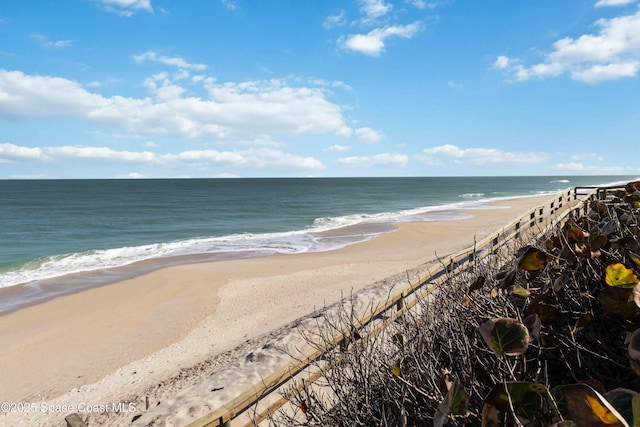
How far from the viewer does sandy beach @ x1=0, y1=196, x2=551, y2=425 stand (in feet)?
22.9

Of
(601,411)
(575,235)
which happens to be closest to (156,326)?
(575,235)

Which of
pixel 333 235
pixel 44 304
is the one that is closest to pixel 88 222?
pixel 333 235

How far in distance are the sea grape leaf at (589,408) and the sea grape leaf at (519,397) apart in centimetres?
29

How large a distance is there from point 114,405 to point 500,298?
617 centimetres

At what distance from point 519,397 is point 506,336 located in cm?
20

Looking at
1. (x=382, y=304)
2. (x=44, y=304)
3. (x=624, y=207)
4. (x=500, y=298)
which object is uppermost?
(x=624, y=207)

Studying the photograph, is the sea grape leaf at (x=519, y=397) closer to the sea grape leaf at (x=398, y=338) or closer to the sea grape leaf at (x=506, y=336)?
the sea grape leaf at (x=506, y=336)

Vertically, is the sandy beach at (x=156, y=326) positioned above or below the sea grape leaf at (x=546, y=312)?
below

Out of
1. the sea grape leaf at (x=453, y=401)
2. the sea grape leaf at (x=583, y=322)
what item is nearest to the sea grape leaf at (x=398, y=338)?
the sea grape leaf at (x=583, y=322)

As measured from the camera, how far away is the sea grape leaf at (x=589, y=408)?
84cm

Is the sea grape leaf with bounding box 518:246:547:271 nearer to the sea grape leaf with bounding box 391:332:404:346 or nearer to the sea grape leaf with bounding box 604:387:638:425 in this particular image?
the sea grape leaf with bounding box 391:332:404:346

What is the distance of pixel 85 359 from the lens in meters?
8.26

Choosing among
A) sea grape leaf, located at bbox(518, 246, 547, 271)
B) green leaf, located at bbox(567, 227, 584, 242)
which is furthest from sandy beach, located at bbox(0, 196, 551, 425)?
sea grape leaf, located at bbox(518, 246, 547, 271)

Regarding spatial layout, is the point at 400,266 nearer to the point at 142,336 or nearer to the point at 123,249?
the point at 142,336
